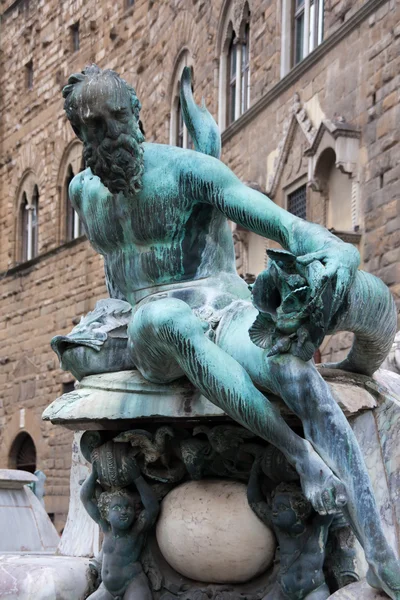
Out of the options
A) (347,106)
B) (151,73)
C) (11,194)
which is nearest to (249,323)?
(347,106)

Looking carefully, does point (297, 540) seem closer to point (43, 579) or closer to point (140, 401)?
point (140, 401)

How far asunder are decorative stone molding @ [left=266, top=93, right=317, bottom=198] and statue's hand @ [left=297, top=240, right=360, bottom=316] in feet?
41.2

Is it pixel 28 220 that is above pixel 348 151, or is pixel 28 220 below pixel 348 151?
above

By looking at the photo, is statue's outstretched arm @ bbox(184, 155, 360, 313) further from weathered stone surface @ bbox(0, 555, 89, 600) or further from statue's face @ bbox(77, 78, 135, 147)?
weathered stone surface @ bbox(0, 555, 89, 600)

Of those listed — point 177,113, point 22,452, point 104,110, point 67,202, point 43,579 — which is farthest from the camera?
point 22,452

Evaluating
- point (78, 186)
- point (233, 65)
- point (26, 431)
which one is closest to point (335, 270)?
point (78, 186)

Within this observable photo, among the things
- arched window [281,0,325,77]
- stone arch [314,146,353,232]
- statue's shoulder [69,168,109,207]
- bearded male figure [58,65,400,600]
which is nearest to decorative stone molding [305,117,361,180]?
stone arch [314,146,353,232]

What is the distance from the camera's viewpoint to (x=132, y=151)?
2750mm

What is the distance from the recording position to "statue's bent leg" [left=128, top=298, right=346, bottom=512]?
7.80ft

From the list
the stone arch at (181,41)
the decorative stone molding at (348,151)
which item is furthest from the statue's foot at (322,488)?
the stone arch at (181,41)

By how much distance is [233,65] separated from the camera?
63.0ft

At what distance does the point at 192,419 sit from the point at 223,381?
24 centimetres

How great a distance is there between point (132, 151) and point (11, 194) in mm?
27381

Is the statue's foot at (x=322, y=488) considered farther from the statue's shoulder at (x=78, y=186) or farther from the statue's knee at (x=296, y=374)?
the statue's shoulder at (x=78, y=186)
